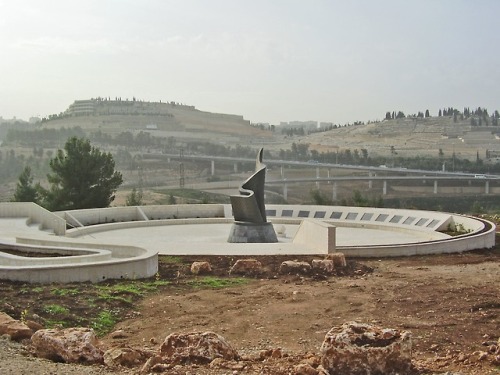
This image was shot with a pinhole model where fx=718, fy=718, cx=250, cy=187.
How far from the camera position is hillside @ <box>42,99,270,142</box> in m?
119

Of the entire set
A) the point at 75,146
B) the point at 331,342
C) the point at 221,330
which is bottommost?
the point at 221,330

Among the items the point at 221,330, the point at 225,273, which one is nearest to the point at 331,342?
the point at 221,330

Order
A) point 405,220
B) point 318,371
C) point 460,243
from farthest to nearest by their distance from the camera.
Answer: point 405,220
point 460,243
point 318,371

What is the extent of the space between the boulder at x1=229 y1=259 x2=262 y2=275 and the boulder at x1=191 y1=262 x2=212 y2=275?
59 centimetres

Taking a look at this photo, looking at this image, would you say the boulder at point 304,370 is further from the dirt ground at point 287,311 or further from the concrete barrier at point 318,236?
the concrete barrier at point 318,236

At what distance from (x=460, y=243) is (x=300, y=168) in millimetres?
59099

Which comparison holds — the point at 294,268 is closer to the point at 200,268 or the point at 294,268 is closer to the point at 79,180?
the point at 200,268

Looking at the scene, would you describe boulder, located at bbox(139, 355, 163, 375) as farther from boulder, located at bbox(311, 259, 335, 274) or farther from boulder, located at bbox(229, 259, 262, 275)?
boulder, located at bbox(311, 259, 335, 274)

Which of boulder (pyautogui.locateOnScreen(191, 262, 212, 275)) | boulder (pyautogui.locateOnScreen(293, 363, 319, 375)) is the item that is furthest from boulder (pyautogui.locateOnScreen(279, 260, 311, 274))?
boulder (pyautogui.locateOnScreen(293, 363, 319, 375))

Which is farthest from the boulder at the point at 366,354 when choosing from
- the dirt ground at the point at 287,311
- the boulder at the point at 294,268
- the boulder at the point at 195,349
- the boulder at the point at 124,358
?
the boulder at the point at 294,268

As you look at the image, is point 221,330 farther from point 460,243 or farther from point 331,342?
point 460,243

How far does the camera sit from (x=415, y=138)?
11675cm

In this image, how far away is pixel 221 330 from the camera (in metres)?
12.3

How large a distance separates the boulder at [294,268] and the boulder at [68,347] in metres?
9.18
